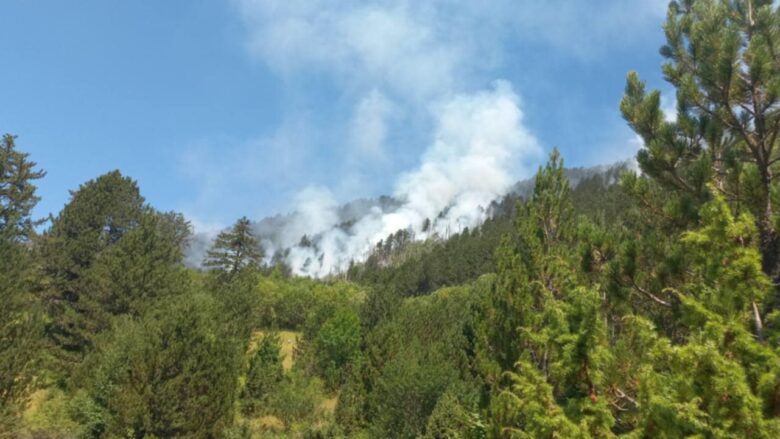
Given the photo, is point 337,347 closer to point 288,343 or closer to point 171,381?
point 288,343

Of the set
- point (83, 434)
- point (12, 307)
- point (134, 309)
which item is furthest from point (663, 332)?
point (134, 309)

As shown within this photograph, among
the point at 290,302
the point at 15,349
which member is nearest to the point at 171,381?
the point at 15,349

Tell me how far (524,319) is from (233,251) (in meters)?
39.3

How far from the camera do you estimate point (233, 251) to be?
49156mm

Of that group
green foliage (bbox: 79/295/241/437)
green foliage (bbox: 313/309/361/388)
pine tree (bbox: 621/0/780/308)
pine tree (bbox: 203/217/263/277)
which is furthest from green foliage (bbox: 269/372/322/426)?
pine tree (bbox: 621/0/780/308)

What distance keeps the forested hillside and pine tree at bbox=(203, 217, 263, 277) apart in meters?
0.18

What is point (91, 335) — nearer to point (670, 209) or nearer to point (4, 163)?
point (4, 163)

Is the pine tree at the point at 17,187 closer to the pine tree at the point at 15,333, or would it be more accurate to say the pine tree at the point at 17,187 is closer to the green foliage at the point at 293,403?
the pine tree at the point at 15,333

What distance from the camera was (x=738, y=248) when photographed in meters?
6.24

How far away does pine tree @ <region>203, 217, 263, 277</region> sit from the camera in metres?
48.6

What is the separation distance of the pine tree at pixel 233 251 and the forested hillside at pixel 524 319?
18 centimetres

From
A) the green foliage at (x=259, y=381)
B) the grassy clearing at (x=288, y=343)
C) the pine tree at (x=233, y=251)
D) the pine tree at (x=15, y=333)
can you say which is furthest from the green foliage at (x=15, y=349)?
the grassy clearing at (x=288, y=343)

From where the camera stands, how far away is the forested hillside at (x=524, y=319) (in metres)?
6.32

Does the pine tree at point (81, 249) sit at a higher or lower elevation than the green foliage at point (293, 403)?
higher
